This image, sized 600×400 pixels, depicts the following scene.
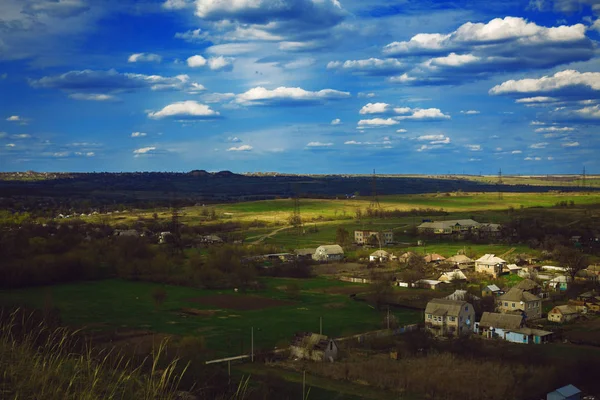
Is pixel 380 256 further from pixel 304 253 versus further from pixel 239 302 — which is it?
pixel 239 302

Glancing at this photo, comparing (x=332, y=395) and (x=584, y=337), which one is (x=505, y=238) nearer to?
(x=584, y=337)

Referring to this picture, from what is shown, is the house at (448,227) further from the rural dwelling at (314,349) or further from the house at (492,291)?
the rural dwelling at (314,349)

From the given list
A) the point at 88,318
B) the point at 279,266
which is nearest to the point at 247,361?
the point at 88,318

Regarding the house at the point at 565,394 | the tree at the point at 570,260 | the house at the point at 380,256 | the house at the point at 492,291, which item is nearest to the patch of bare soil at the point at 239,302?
the house at the point at 492,291

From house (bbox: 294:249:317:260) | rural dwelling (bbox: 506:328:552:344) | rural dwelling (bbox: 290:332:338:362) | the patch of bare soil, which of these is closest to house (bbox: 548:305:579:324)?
rural dwelling (bbox: 506:328:552:344)

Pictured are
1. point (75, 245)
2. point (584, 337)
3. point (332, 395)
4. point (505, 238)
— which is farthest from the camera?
point (505, 238)

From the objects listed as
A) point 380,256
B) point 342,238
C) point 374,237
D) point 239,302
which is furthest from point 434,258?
point 239,302
